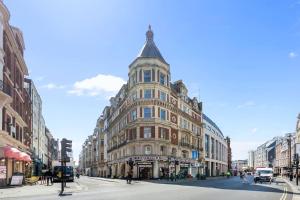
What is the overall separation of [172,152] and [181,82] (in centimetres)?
1691

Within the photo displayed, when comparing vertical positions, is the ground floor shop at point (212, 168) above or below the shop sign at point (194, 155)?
below

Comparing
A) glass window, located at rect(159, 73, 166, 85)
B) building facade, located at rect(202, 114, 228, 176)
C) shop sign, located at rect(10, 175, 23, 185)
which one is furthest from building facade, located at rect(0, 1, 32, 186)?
building facade, located at rect(202, 114, 228, 176)

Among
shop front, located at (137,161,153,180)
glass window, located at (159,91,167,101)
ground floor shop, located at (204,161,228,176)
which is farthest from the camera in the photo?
ground floor shop, located at (204,161,228,176)

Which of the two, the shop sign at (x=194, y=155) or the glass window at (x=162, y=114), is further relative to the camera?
the shop sign at (x=194, y=155)

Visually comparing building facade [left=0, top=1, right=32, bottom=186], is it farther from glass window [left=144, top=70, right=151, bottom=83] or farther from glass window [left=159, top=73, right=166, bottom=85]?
glass window [left=159, top=73, right=166, bottom=85]

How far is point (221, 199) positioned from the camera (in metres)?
24.1

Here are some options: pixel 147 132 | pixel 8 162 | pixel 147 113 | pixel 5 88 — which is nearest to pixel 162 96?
pixel 147 113

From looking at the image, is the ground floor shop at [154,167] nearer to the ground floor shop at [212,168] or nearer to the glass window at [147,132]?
the glass window at [147,132]

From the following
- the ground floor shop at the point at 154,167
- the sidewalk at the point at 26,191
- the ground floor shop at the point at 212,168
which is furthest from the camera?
the ground floor shop at the point at 212,168

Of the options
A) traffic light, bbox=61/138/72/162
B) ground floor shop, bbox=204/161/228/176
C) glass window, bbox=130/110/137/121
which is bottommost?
ground floor shop, bbox=204/161/228/176

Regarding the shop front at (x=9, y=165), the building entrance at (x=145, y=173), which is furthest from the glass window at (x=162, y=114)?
the shop front at (x=9, y=165)

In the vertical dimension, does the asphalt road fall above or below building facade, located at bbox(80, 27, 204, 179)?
below

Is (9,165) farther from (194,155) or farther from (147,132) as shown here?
(194,155)

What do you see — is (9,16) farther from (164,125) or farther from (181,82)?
(181,82)
